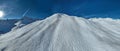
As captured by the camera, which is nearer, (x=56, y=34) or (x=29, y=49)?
(x=29, y=49)

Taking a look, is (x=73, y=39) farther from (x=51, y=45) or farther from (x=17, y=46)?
(x=17, y=46)

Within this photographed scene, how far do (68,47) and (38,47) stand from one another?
8459 millimetres

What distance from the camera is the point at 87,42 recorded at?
6938 cm

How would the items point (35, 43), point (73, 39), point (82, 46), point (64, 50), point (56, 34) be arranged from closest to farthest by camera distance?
Result: point (64, 50) < point (82, 46) < point (35, 43) < point (73, 39) < point (56, 34)

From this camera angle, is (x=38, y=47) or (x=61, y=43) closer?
(x=38, y=47)

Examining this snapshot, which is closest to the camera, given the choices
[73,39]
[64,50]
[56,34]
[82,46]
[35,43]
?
[64,50]

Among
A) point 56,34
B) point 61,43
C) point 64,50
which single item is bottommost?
point 64,50

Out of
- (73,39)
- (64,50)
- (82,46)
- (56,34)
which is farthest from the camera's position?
(56,34)

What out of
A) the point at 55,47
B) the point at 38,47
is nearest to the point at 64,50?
the point at 55,47

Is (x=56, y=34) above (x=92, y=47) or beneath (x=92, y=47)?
above

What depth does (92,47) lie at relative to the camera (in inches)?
2441

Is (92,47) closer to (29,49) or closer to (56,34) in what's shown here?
(29,49)

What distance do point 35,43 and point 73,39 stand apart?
45.9 feet

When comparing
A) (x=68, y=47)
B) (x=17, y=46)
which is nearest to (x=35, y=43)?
(x=17, y=46)
